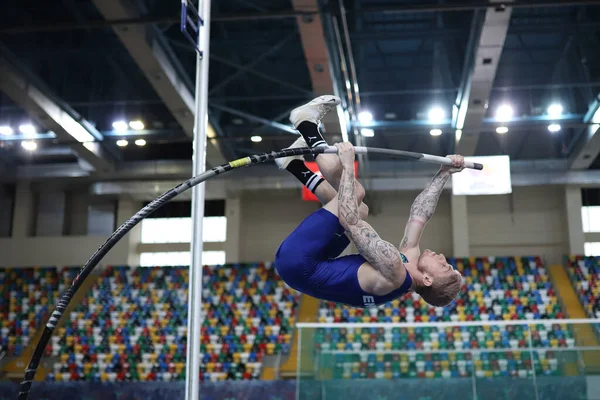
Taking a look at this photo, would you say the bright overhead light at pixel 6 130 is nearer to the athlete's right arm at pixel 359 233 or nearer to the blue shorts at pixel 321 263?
the blue shorts at pixel 321 263

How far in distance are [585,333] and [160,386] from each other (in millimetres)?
5708

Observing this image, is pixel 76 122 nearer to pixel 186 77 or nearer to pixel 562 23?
pixel 186 77

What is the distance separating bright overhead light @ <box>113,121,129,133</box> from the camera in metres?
12.3

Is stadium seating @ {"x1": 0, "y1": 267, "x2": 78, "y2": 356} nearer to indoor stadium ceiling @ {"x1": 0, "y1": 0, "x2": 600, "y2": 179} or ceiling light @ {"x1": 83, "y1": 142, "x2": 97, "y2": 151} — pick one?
indoor stadium ceiling @ {"x1": 0, "y1": 0, "x2": 600, "y2": 179}

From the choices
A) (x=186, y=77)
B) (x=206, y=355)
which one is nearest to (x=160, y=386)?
(x=206, y=355)

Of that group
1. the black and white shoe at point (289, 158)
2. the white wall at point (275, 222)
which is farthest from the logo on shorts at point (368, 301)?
the white wall at point (275, 222)

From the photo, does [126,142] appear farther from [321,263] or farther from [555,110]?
[321,263]

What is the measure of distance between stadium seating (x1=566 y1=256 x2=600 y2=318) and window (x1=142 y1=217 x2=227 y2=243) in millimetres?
6646

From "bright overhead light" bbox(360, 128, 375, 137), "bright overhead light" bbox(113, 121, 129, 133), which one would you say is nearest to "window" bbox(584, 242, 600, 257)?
"bright overhead light" bbox(360, 128, 375, 137)

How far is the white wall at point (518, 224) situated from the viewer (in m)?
13.5

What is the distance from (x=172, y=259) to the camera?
14.0m

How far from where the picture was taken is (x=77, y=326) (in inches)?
526

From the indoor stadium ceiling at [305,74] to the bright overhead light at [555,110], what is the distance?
29 millimetres

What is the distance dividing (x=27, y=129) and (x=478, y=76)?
24.1 ft
